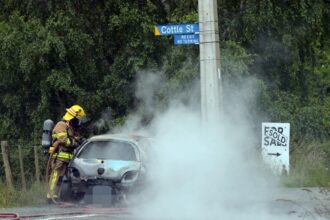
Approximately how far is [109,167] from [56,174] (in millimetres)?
1105

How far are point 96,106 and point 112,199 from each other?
20.8 ft

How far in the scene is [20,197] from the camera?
12.1 metres

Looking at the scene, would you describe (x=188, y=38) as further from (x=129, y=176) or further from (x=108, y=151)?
(x=129, y=176)

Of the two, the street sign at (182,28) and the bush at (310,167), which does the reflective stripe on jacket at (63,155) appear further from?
the bush at (310,167)

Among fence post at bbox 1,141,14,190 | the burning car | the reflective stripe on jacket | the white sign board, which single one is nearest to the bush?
the white sign board

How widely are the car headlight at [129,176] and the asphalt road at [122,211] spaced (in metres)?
0.55

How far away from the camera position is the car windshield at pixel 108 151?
1140 centimetres

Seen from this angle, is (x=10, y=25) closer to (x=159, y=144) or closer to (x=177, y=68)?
(x=177, y=68)

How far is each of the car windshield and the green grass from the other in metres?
1.30

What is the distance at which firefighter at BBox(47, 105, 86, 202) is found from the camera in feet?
38.5

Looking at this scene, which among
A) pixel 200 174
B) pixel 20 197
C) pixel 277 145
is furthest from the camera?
pixel 277 145

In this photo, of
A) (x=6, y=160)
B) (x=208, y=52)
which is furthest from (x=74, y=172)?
(x=208, y=52)

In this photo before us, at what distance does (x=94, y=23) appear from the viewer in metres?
17.9

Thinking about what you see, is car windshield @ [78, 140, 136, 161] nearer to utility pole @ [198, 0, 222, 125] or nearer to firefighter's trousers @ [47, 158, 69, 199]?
firefighter's trousers @ [47, 158, 69, 199]
